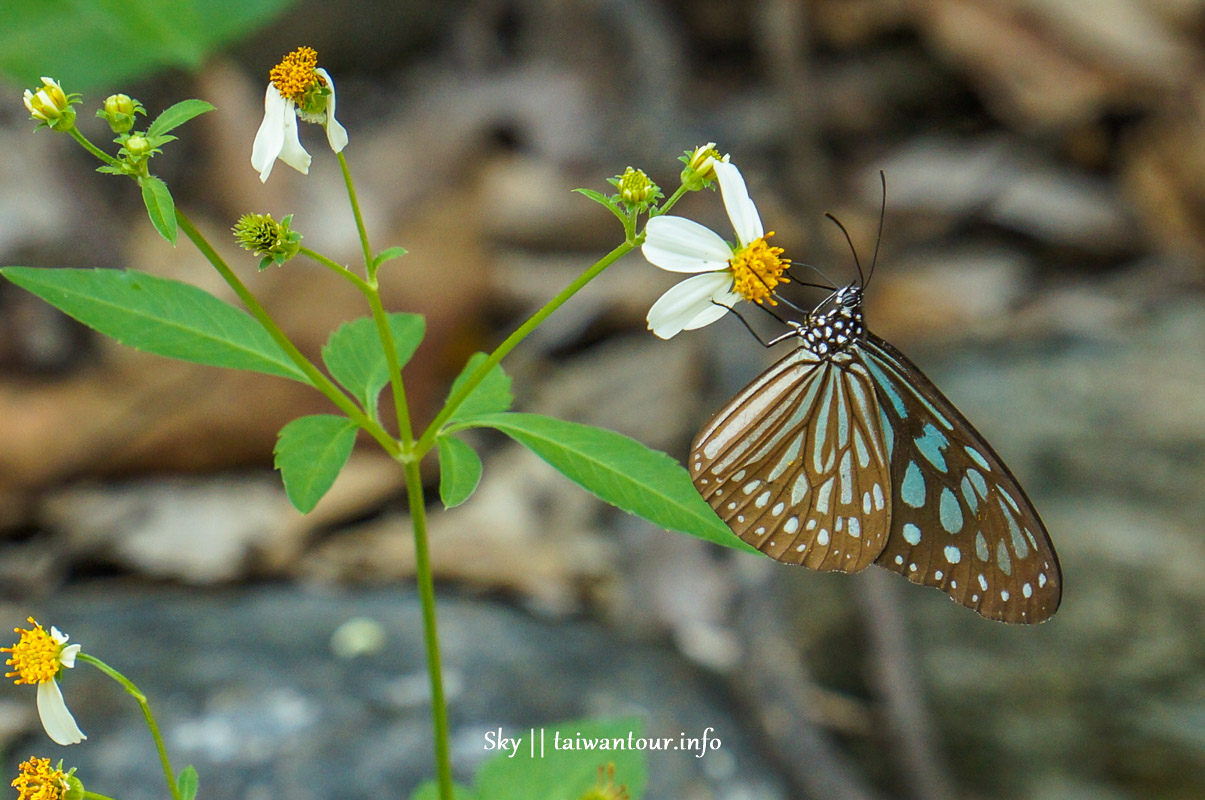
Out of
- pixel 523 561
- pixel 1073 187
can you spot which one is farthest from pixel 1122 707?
pixel 1073 187

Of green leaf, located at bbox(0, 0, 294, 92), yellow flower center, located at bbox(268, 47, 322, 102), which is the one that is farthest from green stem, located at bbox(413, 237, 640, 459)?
green leaf, located at bbox(0, 0, 294, 92)

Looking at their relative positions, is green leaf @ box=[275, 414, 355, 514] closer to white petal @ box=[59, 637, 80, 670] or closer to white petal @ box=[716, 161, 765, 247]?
white petal @ box=[59, 637, 80, 670]

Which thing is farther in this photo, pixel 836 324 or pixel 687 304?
pixel 836 324

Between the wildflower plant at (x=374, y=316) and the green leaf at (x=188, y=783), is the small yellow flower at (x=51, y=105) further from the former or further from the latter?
the green leaf at (x=188, y=783)

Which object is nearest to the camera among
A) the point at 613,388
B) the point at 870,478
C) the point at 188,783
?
the point at 188,783

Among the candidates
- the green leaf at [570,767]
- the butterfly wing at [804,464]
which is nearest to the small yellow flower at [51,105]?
the butterfly wing at [804,464]

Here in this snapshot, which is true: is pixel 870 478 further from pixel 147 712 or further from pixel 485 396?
pixel 147 712

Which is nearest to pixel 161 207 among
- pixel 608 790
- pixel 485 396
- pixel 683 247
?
pixel 485 396
